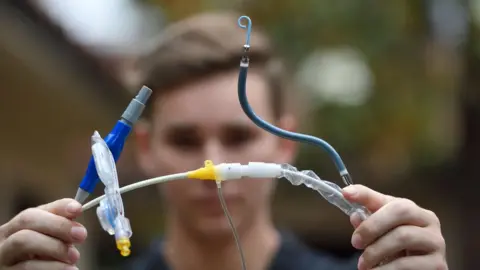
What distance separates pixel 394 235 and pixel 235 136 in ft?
0.98

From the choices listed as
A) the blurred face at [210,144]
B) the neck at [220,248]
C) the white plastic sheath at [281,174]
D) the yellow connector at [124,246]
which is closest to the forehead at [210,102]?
the blurred face at [210,144]

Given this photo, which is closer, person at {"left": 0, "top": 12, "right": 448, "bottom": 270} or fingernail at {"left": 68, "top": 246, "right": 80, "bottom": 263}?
fingernail at {"left": 68, "top": 246, "right": 80, "bottom": 263}

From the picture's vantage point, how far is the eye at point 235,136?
832mm

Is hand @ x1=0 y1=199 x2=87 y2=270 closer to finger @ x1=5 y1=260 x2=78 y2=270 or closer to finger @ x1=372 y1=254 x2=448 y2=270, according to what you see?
finger @ x1=5 y1=260 x2=78 y2=270

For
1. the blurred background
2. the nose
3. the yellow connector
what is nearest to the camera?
the yellow connector

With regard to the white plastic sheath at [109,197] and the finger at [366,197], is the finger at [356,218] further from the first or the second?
the white plastic sheath at [109,197]

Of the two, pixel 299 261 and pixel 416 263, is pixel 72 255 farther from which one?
pixel 299 261

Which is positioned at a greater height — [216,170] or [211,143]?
[211,143]

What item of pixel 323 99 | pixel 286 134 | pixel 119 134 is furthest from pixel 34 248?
pixel 323 99

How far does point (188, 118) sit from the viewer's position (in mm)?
840

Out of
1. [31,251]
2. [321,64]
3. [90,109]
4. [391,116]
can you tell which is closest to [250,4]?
[321,64]

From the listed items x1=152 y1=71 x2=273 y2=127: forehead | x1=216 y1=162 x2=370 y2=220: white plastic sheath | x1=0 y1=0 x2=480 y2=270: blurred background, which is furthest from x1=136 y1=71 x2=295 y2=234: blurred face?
x1=0 y1=0 x2=480 y2=270: blurred background

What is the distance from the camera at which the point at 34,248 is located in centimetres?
59

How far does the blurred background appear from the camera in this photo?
245 centimetres
